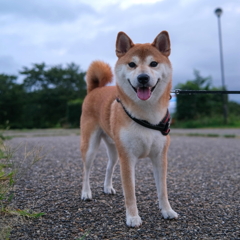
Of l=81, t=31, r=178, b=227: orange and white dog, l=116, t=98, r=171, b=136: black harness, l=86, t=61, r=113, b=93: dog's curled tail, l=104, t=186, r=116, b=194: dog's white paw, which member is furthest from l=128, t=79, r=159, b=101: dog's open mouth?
l=104, t=186, r=116, b=194: dog's white paw

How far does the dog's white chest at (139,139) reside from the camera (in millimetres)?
2648

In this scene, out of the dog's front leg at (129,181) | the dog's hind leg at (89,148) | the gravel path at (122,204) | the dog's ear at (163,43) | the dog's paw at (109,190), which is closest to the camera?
the gravel path at (122,204)

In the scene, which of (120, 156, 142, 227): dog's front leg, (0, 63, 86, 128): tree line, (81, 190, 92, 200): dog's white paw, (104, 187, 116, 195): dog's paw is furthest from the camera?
(0, 63, 86, 128): tree line

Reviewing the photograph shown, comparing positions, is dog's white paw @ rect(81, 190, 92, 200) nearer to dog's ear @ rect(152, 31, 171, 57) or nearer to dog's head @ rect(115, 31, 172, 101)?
dog's head @ rect(115, 31, 172, 101)

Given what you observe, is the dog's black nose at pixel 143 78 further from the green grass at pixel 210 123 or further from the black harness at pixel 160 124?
the green grass at pixel 210 123

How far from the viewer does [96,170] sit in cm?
498

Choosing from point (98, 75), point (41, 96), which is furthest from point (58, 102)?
point (98, 75)

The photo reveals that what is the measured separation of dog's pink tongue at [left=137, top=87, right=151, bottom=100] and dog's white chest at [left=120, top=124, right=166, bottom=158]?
10.5 inches

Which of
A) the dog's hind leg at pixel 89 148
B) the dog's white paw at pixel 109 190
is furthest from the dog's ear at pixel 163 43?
the dog's white paw at pixel 109 190

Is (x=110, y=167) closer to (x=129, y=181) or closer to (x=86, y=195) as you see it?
(x=86, y=195)

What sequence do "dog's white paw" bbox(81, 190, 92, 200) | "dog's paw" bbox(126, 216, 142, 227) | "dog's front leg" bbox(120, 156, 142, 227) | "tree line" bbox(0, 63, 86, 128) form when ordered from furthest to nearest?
"tree line" bbox(0, 63, 86, 128), "dog's white paw" bbox(81, 190, 92, 200), "dog's front leg" bbox(120, 156, 142, 227), "dog's paw" bbox(126, 216, 142, 227)

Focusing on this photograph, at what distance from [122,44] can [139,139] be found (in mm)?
981

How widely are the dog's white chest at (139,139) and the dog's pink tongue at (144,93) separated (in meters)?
0.27

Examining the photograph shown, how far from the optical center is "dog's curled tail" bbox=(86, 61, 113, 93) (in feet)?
12.9
